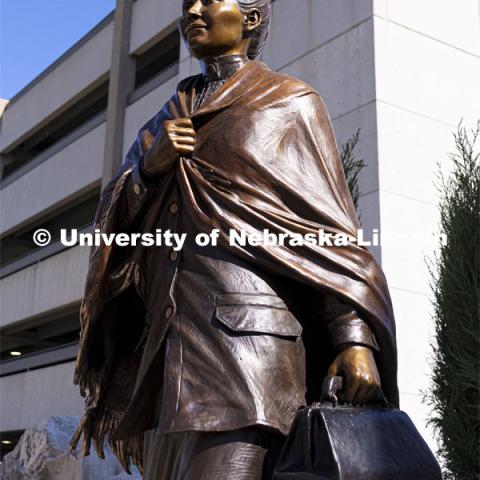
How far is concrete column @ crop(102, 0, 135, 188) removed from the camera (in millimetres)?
17484

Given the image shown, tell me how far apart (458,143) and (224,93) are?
7.03 m

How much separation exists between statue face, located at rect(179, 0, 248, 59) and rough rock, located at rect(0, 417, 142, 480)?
6.13 m

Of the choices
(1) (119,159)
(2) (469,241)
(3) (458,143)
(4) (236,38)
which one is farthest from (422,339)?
(1) (119,159)

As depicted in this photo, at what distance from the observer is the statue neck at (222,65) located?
2678 millimetres

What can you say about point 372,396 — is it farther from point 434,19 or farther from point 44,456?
point 434,19

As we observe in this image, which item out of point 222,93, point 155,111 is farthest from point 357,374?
point 155,111

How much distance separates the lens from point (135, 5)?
18016 millimetres

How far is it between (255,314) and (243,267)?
149mm

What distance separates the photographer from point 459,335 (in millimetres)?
7680

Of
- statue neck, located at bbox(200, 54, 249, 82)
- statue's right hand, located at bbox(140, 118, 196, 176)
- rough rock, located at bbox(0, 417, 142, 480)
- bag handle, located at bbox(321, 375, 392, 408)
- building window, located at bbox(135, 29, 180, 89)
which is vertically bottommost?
rough rock, located at bbox(0, 417, 142, 480)

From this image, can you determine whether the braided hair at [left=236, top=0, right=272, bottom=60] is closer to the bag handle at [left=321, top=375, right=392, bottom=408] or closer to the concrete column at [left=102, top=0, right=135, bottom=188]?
the bag handle at [left=321, top=375, right=392, bottom=408]

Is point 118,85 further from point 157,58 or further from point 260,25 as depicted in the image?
point 260,25

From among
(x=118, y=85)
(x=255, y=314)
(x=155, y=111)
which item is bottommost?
(x=255, y=314)

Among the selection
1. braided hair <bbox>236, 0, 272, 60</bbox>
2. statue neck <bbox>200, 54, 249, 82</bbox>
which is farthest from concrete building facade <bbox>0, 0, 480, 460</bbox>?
statue neck <bbox>200, 54, 249, 82</bbox>
